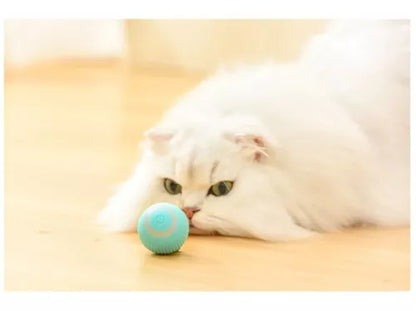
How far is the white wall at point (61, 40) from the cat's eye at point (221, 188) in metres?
2.87

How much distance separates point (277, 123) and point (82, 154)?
1135 mm

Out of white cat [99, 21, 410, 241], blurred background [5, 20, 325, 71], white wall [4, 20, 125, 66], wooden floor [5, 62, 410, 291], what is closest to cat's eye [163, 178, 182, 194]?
white cat [99, 21, 410, 241]

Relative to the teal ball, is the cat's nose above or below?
above

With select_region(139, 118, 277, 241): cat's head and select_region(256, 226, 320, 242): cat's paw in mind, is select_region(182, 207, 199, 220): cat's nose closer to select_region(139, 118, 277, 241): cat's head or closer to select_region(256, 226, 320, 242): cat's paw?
select_region(139, 118, 277, 241): cat's head

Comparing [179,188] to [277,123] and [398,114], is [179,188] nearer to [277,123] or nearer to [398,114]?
[277,123]

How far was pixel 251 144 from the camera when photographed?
6.49 feet

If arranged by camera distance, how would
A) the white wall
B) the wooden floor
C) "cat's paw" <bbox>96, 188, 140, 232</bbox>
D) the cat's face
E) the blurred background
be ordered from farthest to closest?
the white wall
the blurred background
"cat's paw" <bbox>96, 188, 140, 232</bbox>
the cat's face
the wooden floor

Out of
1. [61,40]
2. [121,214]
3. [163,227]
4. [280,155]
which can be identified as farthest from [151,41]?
[163,227]

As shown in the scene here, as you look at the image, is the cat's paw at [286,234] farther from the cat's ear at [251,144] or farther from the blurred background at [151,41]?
the blurred background at [151,41]

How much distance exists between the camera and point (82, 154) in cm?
303

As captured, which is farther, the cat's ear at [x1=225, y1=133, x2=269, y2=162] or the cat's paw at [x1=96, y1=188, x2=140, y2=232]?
the cat's paw at [x1=96, y1=188, x2=140, y2=232]

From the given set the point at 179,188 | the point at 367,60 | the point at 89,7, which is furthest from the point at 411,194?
the point at 89,7

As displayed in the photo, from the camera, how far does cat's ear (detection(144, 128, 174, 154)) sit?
2029 mm

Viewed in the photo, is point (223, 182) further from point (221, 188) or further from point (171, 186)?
point (171, 186)
